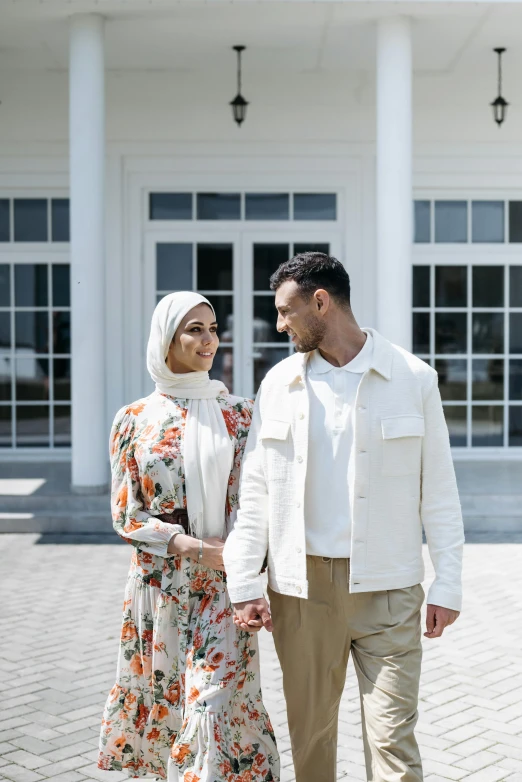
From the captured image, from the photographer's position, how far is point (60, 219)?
11.0 metres

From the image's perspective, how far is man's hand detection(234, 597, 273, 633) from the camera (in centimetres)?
284

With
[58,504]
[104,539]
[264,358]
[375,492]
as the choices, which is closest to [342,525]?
[375,492]

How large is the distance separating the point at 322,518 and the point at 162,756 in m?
0.91

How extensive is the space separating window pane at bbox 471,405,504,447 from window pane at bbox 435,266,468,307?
118 centimetres

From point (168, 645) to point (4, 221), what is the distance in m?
8.77

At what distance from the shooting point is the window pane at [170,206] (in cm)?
A: 1093

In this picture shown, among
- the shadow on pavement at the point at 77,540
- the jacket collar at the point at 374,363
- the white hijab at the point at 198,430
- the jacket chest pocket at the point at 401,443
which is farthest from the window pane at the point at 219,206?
the jacket chest pocket at the point at 401,443

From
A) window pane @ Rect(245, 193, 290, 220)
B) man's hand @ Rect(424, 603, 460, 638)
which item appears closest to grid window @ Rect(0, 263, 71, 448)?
window pane @ Rect(245, 193, 290, 220)

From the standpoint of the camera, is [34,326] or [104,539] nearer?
[104,539]

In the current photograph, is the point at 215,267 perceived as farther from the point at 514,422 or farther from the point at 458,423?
the point at 514,422

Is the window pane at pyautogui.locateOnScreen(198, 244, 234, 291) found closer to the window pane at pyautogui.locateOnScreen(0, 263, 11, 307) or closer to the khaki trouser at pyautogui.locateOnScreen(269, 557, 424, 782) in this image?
the window pane at pyautogui.locateOnScreen(0, 263, 11, 307)

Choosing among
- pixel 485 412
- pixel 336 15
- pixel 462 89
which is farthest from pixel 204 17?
pixel 485 412

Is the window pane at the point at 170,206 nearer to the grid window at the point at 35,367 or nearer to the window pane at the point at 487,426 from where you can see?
the grid window at the point at 35,367

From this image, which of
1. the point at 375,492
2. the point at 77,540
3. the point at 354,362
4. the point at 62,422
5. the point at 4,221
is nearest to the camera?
the point at 375,492
